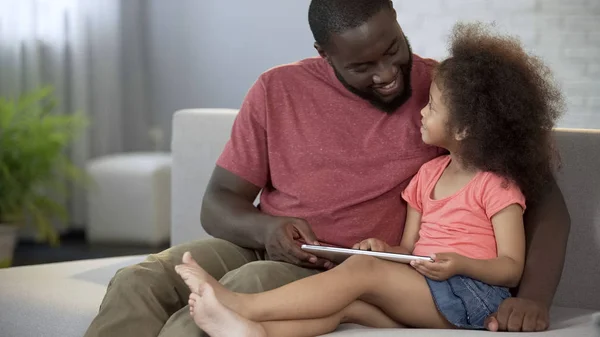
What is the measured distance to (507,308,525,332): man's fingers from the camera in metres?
1.85

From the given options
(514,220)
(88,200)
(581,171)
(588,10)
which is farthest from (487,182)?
(88,200)

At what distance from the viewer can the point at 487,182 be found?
2.01 m

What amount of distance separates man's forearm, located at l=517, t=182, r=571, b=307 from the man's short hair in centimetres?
54

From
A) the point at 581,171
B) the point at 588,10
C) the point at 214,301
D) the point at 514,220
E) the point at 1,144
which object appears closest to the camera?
the point at 214,301

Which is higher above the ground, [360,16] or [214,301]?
[360,16]

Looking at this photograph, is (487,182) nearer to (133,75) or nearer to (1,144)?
(1,144)

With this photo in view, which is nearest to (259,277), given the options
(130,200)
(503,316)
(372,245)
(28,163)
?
(372,245)

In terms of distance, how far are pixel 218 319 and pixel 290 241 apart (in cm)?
33

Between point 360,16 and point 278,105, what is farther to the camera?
point 278,105

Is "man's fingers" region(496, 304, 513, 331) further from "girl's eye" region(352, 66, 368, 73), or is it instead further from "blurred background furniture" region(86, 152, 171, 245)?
"blurred background furniture" region(86, 152, 171, 245)

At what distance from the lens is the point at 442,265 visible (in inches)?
72.6

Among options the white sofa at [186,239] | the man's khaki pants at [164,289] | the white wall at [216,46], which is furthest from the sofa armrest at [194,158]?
the white wall at [216,46]

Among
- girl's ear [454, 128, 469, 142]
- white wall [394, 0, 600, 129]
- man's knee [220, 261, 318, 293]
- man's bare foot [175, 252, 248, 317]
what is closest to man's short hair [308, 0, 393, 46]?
girl's ear [454, 128, 469, 142]

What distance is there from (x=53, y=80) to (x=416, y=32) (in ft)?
6.12
